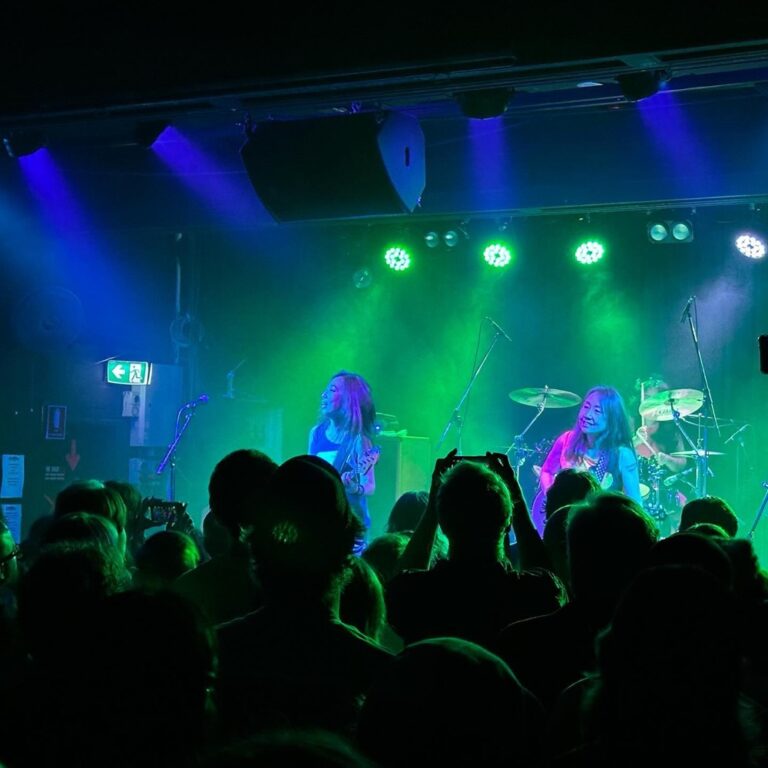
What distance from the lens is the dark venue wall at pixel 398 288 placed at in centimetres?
850

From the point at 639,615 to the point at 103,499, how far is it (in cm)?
305

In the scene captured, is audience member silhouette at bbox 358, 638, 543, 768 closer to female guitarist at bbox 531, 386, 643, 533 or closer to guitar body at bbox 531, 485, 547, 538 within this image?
female guitarist at bbox 531, 386, 643, 533

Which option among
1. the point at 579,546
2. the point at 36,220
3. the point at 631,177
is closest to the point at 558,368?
the point at 631,177

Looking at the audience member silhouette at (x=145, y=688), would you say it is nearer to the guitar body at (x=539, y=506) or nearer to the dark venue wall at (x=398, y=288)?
the dark venue wall at (x=398, y=288)

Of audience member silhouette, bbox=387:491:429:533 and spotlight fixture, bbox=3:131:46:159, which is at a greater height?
spotlight fixture, bbox=3:131:46:159

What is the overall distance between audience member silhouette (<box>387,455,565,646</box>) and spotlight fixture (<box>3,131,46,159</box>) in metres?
6.33

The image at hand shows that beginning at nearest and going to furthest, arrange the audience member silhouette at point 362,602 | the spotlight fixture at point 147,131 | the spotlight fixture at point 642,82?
1. the audience member silhouette at point 362,602
2. the spotlight fixture at point 642,82
3. the spotlight fixture at point 147,131

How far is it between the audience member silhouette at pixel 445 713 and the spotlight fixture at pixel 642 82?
5.17m

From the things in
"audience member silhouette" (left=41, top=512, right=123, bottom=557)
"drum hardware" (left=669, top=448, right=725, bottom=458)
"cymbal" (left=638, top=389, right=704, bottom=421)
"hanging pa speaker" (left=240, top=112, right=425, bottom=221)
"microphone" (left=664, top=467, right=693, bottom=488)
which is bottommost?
"audience member silhouette" (left=41, top=512, right=123, bottom=557)

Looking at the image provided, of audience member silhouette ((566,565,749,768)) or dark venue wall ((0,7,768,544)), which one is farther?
dark venue wall ((0,7,768,544))

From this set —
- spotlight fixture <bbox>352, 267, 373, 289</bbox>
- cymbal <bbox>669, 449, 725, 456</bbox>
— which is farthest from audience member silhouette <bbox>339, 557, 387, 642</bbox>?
spotlight fixture <bbox>352, 267, 373, 289</bbox>

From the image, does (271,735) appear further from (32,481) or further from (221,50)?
(32,481)

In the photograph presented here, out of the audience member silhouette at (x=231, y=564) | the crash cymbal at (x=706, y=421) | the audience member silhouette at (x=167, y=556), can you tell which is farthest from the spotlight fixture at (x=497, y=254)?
the audience member silhouette at (x=231, y=564)

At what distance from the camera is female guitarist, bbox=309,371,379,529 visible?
9094mm
